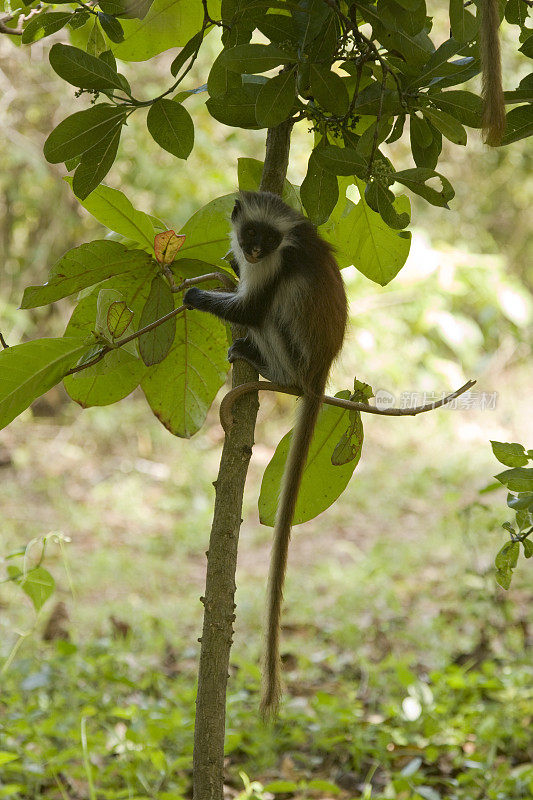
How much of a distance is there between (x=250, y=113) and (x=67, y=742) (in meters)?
1.97

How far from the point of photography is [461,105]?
119 cm

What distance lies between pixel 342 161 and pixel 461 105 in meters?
0.18

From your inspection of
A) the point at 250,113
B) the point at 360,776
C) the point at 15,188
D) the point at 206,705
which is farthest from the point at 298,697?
the point at 15,188

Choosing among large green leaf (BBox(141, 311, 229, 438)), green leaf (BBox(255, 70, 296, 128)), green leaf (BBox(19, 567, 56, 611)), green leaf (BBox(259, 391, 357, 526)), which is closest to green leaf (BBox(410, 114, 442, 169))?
green leaf (BBox(255, 70, 296, 128))

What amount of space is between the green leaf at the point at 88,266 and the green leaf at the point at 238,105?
11.6 inches

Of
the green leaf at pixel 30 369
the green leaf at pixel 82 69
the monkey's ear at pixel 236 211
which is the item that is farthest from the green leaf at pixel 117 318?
the monkey's ear at pixel 236 211

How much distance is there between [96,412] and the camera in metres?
6.70

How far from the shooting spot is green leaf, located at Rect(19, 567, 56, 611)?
70.4 inches

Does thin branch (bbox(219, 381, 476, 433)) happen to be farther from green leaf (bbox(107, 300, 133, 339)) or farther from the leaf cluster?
green leaf (bbox(107, 300, 133, 339))

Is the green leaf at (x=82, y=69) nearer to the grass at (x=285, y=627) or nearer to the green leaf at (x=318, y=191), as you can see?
the green leaf at (x=318, y=191)

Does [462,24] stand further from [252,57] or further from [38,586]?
[38,586]

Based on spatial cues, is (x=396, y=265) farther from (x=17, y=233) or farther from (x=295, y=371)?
(x=17, y=233)

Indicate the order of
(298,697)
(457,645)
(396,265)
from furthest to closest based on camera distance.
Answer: (457,645)
(298,697)
(396,265)

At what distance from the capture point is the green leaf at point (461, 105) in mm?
1176
